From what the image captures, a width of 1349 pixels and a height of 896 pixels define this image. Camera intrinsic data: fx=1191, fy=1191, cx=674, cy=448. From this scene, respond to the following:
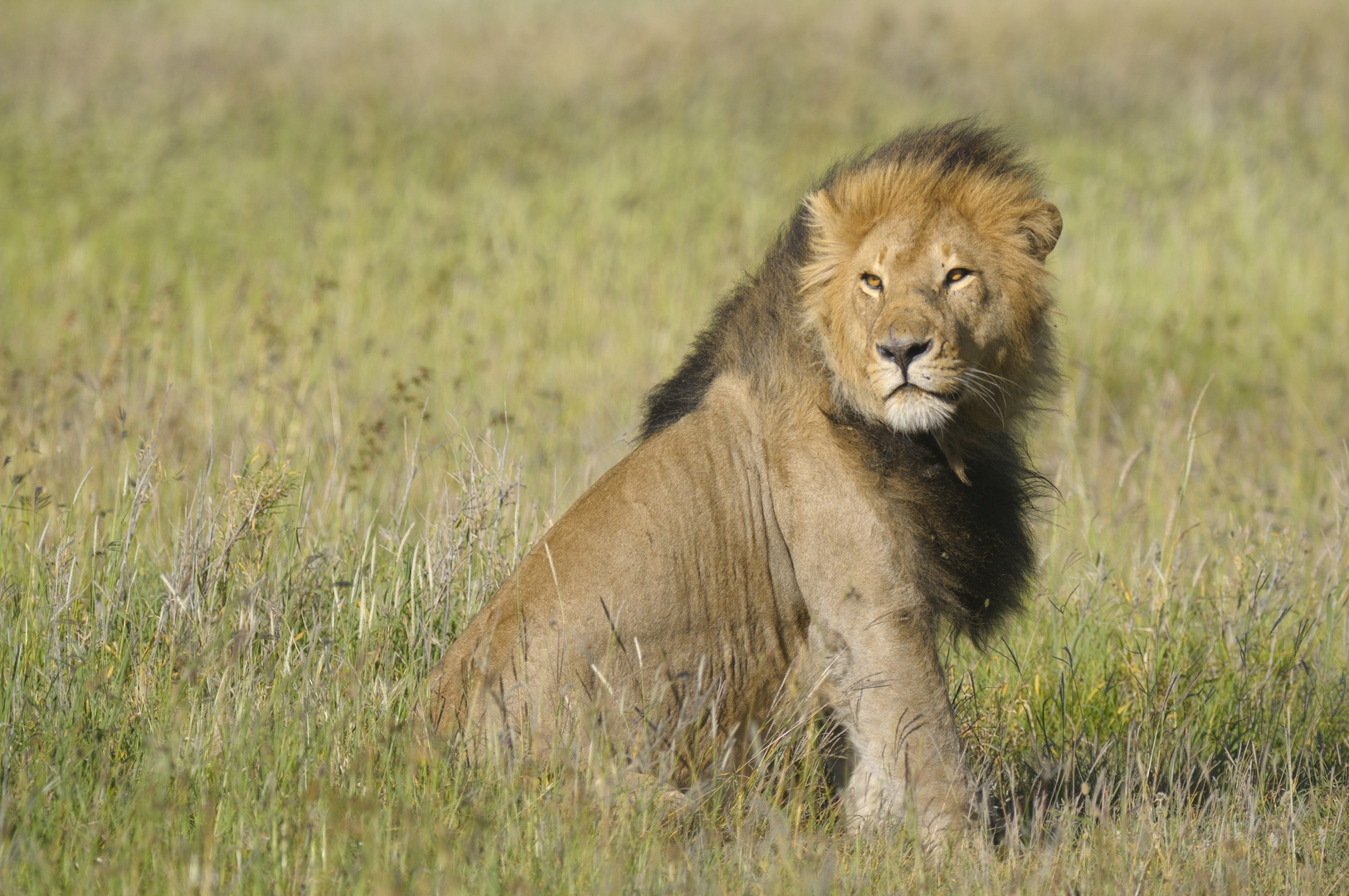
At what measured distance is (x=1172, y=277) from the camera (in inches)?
344

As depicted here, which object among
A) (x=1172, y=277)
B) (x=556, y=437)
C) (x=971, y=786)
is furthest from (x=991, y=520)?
(x=1172, y=277)

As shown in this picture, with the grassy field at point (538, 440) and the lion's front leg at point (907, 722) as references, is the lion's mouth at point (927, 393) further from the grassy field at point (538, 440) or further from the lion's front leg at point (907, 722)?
the grassy field at point (538, 440)

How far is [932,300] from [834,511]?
0.60 meters

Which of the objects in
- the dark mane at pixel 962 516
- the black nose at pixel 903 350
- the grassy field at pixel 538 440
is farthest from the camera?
the dark mane at pixel 962 516

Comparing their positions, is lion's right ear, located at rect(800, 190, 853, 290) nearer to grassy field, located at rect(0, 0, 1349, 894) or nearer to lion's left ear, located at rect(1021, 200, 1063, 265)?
lion's left ear, located at rect(1021, 200, 1063, 265)

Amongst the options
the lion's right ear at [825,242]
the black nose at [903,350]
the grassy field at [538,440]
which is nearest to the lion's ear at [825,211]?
the lion's right ear at [825,242]

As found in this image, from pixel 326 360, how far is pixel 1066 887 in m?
5.44

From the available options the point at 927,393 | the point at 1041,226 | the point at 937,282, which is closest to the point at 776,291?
the point at 937,282

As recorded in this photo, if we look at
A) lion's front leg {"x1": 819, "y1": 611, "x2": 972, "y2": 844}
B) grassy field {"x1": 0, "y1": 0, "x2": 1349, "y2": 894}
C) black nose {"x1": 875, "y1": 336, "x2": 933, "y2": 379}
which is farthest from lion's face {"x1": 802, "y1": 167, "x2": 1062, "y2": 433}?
grassy field {"x1": 0, "y1": 0, "x2": 1349, "y2": 894}

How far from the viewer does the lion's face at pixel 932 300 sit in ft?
9.87

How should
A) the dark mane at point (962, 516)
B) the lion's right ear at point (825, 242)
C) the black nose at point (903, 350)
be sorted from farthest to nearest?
the lion's right ear at point (825, 242) < the dark mane at point (962, 516) < the black nose at point (903, 350)

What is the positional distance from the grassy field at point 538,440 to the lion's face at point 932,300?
2.43 feet

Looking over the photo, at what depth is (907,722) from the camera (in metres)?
2.98

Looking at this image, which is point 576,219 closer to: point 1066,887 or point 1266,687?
point 1266,687
